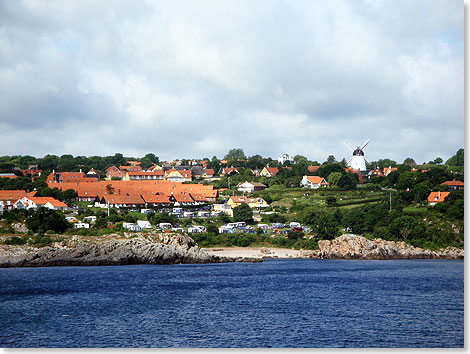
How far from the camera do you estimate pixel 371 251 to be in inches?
1619

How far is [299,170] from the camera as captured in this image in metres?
69.7

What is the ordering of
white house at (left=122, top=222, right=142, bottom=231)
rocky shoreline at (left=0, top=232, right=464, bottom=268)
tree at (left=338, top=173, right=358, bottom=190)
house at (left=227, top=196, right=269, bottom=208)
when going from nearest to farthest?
rocky shoreline at (left=0, top=232, right=464, bottom=268) < white house at (left=122, top=222, right=142, bottom=231) < house at (left=227, top=196, right=269, bottom=208) < tree at (left=338, top=173, right=358, bottom=190)

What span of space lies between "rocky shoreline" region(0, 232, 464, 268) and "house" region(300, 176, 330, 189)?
2031 cm

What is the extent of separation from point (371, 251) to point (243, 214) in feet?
39.6

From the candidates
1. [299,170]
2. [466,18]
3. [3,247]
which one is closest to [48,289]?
[3,247]

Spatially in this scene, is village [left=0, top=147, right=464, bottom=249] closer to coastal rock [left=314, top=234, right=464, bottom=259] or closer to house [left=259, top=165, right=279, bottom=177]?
coastal rock [left=314, top=234, right=464, bottom=259]

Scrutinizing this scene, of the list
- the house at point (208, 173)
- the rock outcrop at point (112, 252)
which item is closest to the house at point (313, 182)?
the house at point (208, 173)

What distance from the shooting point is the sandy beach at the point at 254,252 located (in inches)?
1607

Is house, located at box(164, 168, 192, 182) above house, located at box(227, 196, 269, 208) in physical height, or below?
above

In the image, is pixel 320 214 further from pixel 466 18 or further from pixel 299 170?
pixel 466 18

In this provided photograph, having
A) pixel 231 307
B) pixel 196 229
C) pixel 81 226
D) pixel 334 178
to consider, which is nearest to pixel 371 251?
pixel 196 229

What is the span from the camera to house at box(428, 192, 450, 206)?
149 feet

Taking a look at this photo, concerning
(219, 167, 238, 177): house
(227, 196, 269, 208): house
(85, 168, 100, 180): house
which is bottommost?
(227, 196, 269, 208): house

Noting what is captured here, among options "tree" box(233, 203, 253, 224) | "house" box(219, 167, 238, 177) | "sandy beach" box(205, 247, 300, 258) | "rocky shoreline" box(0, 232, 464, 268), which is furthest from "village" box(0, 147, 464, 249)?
"house" box(219, 167, 238, 177)
